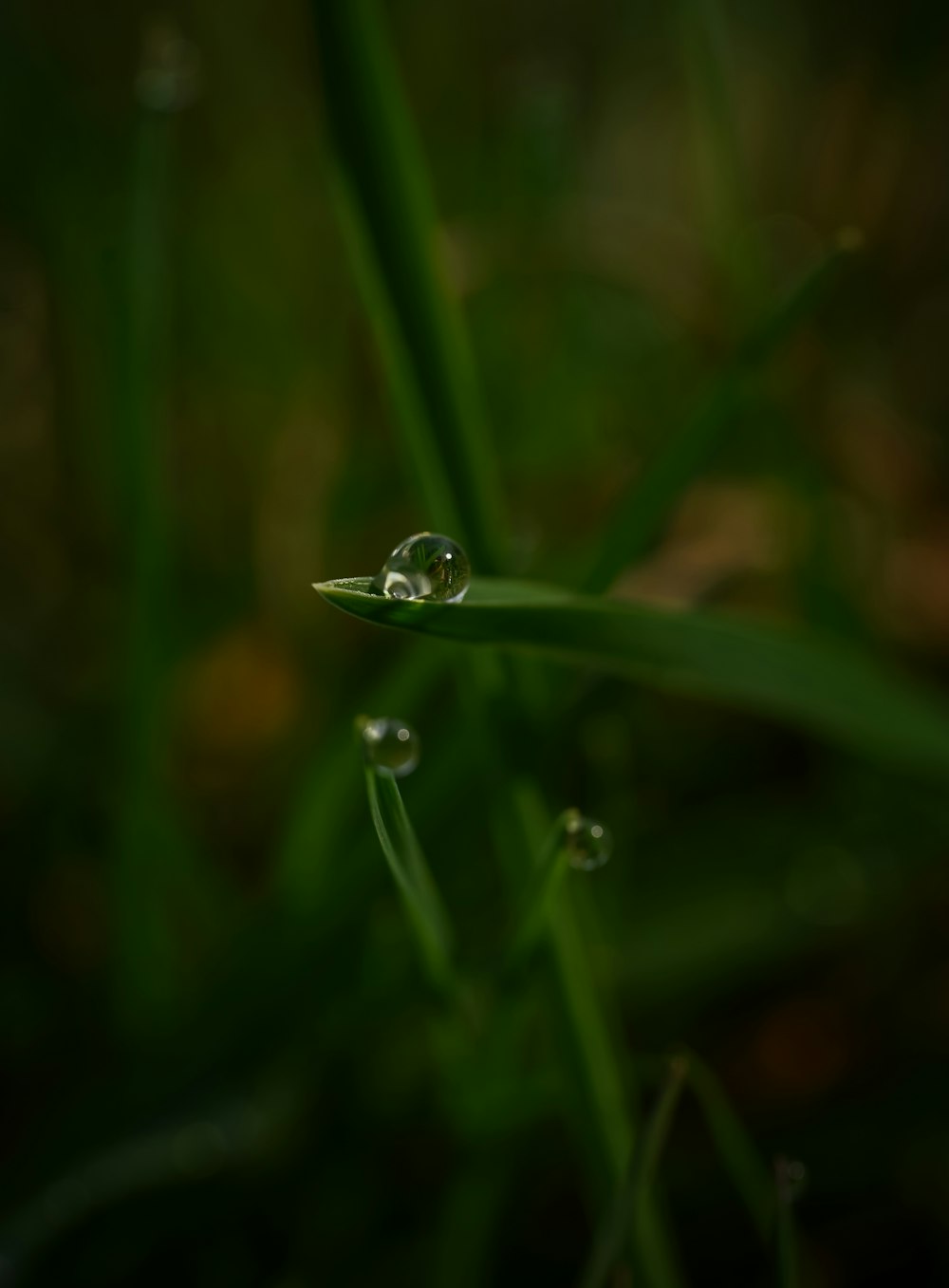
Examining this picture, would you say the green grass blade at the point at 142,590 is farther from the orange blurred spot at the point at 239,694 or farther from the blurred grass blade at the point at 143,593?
the orange blurred spot at the point at 239,694

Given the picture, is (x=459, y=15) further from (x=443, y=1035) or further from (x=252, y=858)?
(x=443, y=1035)

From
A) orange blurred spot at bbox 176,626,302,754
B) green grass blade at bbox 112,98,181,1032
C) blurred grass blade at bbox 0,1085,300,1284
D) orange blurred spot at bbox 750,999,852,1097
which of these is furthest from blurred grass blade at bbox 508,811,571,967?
orange blurred spot at bbox 176,626,302,754

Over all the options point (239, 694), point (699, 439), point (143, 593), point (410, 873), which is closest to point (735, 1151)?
point (410, 873)

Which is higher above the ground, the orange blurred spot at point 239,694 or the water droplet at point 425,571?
the water droplet at point 425,571

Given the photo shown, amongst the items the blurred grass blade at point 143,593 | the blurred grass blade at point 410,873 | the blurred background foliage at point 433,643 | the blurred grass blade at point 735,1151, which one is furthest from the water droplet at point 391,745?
the blurred grass blade at point 143,593

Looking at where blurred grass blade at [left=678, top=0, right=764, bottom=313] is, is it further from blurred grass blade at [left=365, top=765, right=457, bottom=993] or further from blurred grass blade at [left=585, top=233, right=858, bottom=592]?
blurred grass blade at [left=365, top=765, right=457, bottom=993]
